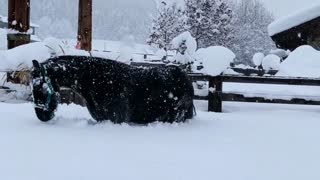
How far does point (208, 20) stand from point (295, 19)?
19.2 metres

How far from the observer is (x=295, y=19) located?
56.5 feet

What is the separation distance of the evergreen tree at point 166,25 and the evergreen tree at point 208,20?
127 centimetres

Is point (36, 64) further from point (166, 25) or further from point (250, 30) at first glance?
point (250, 30)

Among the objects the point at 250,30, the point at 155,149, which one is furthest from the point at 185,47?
the point at 250,30

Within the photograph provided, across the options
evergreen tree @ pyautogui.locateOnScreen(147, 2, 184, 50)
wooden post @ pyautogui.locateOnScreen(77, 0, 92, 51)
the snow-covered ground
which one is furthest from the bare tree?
the snow-covered ground

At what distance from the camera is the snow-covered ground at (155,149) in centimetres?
346

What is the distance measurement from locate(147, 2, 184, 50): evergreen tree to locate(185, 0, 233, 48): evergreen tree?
1.27m

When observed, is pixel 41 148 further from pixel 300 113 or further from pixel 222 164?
pixel 300 113

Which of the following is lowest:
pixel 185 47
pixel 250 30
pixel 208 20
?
pixel 185 47

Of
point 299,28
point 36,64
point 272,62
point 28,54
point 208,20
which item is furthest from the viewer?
point 208,20

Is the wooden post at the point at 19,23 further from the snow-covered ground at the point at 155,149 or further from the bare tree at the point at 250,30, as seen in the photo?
the bare tree at the point at 250,30

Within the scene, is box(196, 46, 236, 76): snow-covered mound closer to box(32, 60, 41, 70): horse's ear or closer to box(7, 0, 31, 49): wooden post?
box(7, 0, 31, 49): wooden post

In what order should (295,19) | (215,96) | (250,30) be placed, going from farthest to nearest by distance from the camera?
(250,30)
(295,19)
(215,96)

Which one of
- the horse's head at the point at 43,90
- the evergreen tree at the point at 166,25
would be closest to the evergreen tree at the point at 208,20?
the evergreen tree at the point at 166,25
